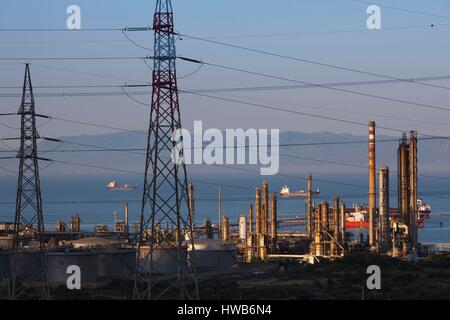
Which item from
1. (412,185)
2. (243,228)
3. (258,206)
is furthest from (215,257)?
(243,228)

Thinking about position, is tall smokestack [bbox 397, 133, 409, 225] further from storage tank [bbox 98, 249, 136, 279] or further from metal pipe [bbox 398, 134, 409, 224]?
storage tank [bbox 98, 249, 136, 279]

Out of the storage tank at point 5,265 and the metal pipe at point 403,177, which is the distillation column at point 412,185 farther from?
the storage tank at point 5,265

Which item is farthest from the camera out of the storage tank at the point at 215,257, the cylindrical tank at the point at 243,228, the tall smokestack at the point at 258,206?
the cylindrical tank at the point at 243,228

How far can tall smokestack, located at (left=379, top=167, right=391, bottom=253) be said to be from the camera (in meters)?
43.7

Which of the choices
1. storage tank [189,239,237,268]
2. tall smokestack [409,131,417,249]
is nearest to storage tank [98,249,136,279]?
storage tank [189,239,237,268]

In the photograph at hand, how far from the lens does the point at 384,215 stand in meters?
43.7

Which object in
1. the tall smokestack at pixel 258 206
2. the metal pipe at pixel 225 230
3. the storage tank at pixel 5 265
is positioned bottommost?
the storage tank at pixel 5 265

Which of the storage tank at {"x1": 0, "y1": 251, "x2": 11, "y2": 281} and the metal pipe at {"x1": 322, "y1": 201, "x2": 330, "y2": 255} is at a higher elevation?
the metal pipe at {"x1": 322, "y1": 201, "x2": 330, "y2": 255}

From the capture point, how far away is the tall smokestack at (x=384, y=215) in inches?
1719

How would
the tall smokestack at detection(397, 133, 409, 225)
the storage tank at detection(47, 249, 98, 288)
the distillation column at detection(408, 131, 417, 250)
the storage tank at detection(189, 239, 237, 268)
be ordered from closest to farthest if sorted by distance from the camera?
1. the storage tank at detection(47, 249, 98, 288)
2. the storage tank at detection(189, 239, 237, 268)
3. the distillation column at detection(408, 131, 417, 250)
4. the tall smokestack at detection(397, 133, 409, 225)

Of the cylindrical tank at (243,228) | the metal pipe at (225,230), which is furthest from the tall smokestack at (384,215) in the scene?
the cylindrical tank at (243,228)
